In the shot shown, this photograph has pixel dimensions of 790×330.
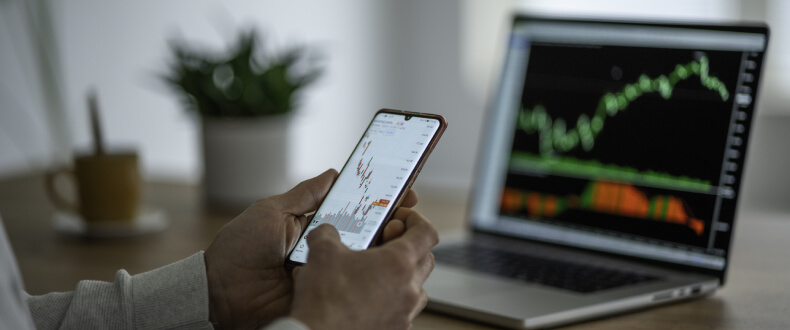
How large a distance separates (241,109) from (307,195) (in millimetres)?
609

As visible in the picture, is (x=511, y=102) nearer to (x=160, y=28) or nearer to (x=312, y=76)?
(x=312, y=76)

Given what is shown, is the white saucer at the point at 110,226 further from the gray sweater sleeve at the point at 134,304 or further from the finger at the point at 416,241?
the finger at the point at 416,241

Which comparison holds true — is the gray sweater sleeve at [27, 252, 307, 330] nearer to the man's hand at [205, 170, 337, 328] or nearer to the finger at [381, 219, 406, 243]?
the man's hand at [205, 170, 337, 328]

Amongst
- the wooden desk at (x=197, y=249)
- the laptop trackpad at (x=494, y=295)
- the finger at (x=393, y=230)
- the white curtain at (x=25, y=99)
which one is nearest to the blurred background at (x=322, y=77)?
the white curtain at (x=25, y=99)

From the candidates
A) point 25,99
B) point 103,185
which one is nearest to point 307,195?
point 103,185

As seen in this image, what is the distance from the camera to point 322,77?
7.10 ft

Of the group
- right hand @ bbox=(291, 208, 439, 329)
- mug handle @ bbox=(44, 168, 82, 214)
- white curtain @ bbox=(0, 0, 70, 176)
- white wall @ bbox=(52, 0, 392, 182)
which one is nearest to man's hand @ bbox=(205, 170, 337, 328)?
right hand @ bbox=(291, 208, 439, 329)

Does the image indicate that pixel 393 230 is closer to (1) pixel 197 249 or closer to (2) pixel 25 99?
(1) pixel 197 249

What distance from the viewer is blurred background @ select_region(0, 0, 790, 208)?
1795mm

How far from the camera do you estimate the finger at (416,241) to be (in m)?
0.57

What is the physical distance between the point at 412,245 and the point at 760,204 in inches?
109

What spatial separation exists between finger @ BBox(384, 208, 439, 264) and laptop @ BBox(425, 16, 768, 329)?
15 centimetres

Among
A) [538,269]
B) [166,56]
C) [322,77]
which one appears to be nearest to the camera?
[538,269]

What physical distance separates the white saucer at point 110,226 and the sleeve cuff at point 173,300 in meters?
0.50
